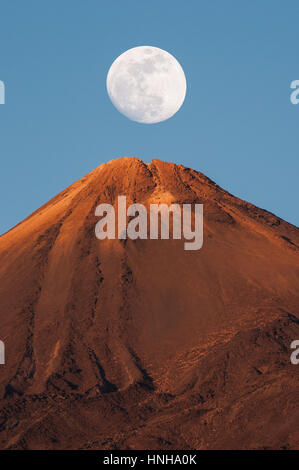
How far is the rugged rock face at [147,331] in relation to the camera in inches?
2574

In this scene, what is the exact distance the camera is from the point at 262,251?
8581cm

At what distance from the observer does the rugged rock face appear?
6538cm

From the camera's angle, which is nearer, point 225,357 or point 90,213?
point 225,357

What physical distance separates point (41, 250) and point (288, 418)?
93.0 feet

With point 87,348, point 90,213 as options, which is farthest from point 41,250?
point 87,348

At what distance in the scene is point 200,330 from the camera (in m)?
74.2

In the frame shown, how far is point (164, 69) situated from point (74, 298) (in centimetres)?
2686

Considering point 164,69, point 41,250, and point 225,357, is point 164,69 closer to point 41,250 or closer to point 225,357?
point 41,250

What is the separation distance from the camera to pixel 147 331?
74.4 meters

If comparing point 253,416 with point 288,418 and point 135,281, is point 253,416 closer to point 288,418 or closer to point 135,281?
point 288,418
